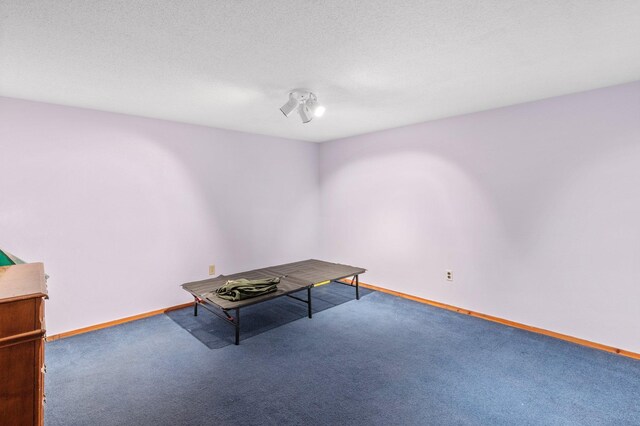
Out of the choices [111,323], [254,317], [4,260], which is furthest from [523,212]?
[111,323]

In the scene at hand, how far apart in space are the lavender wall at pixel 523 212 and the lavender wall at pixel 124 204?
70.7 inches

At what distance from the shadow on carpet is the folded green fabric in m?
0.37

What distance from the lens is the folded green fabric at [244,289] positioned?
2812 mm

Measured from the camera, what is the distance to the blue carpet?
1.82 metres

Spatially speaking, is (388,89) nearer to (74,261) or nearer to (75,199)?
(75,199)

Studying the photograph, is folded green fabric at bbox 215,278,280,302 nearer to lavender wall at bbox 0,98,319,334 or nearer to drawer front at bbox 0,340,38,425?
lavender wall at bbox 0,98,319,334

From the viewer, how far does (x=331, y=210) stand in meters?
4.95

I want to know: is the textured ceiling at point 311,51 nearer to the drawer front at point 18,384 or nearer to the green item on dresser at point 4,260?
the green item on dresser at point 4,260

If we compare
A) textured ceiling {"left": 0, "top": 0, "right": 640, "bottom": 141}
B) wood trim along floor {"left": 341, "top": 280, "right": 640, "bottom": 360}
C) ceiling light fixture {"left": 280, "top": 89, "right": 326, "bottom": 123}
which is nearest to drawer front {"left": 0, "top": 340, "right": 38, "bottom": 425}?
textured ceiling {"left": 0, "top": 0, "right": 640, "bottom": 141}

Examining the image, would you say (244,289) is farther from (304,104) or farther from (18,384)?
(18,384)

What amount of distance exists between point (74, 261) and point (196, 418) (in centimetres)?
208

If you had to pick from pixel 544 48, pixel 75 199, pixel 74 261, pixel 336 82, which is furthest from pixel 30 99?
pixel 544 48

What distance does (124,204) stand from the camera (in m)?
3.15

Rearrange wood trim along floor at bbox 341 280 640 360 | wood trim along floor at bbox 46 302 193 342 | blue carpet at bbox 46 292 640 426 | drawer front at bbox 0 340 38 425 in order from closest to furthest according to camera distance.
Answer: drawer front at bbox 0 340 38 425
blue carpet at bbox 46 292 640 426
wood trim along floor at bbox 341 280 640 360
wood trim along floor at bbox 46 302 193 342
